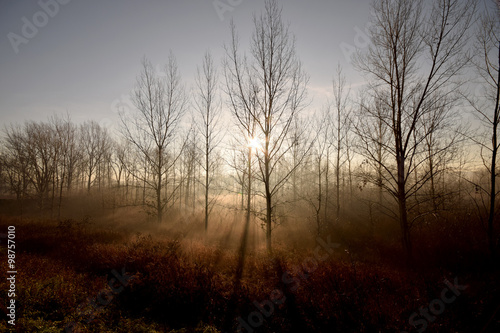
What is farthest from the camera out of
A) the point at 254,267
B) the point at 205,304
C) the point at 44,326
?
the point at 254,267

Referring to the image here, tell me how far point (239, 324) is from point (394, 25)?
8929mm

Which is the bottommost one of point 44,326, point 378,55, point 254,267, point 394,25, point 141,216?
point 141,216

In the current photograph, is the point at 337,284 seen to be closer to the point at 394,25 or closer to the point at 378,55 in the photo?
the point at 378,55

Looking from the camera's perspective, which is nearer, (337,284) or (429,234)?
(337,284)

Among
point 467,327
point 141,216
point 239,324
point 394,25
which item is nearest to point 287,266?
point 239,324

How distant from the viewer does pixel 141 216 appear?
853 inches

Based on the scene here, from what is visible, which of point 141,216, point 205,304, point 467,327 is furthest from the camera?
point 141,216

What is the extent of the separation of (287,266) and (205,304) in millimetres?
3009

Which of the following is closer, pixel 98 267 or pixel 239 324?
pixel 239 324

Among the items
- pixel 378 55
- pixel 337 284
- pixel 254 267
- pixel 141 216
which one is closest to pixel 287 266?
pixel 254 267

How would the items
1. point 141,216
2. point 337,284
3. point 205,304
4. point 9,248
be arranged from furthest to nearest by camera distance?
point 141,216 < point 9,248 < point 337,284 < point 205,304

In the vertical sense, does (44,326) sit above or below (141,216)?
above

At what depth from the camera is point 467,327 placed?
143 inches

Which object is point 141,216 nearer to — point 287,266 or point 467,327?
point 287,266
